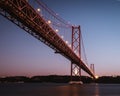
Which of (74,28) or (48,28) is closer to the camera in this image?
(48,28)

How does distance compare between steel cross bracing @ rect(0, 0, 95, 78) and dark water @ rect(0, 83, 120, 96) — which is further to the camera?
dark water @ rect(0, 83, 120, 96)

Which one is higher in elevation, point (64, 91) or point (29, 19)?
point (29, 19)

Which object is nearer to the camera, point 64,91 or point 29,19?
point 29,19

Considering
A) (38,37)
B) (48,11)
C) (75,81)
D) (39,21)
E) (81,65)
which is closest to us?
(39,21)

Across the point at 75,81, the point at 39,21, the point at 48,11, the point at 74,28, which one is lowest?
the point at 75,81

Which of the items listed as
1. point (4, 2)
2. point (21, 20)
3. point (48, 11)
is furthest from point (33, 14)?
point (48, 11)

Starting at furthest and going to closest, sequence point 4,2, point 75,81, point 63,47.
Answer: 1. point 75,81
2. point 63,47
3. point 4,2

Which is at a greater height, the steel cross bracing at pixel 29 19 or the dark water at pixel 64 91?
the steel cross bracing at pixel 29 19

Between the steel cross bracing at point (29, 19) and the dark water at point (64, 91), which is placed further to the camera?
the dark water at point (64, 91)

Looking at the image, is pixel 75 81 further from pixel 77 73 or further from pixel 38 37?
pixel 38 37

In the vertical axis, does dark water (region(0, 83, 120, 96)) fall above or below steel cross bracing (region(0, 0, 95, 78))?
below

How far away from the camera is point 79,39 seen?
58656 mm

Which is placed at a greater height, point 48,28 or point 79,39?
point 79,39

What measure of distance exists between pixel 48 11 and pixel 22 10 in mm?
12836
